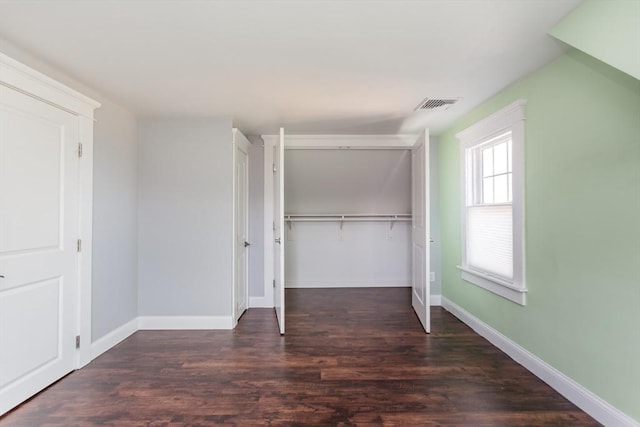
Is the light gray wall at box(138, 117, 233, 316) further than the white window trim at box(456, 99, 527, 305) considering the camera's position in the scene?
Yes

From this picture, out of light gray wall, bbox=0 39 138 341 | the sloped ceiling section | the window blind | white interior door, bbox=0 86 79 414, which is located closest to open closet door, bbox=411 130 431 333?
the window blind

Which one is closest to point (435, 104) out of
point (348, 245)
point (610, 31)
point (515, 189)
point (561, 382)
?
point (515, 189)

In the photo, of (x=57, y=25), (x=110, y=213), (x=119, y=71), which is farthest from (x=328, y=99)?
(x=110, y=213)

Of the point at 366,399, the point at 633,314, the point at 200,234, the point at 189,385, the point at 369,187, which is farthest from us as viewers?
the point at 369,187

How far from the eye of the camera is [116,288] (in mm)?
2998

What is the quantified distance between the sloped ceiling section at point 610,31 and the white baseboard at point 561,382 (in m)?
1.75

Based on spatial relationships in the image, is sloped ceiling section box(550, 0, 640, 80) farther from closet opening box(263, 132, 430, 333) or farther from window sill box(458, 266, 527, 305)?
closet opening box(263, 132, 430, 333)

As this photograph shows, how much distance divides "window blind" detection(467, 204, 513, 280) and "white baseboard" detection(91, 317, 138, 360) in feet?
11.4

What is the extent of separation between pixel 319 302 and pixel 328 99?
8.80ft

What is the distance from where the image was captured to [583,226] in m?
1.97

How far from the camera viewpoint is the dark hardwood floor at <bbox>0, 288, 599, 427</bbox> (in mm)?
1909

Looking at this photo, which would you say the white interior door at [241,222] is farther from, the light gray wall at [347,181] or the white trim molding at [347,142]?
the light gray wall at [347,181]

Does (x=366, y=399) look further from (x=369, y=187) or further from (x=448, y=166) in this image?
(x=369, y=187)

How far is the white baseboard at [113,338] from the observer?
106 inches
